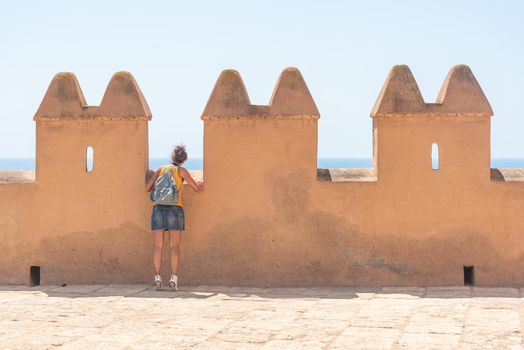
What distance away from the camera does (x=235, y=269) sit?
976 cm

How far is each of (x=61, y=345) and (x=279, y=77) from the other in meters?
4.70

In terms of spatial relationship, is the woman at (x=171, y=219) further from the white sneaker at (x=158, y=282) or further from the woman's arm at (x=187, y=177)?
the white sneaker at (x=158, y=282)

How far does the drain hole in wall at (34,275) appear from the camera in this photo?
10.1m

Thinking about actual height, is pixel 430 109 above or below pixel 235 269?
above

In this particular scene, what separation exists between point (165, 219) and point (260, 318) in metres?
2.50

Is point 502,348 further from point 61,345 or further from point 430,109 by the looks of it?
point 430,109

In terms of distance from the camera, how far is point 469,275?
9656mm

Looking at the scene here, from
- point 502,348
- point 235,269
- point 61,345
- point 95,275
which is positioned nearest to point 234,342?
point 61,345

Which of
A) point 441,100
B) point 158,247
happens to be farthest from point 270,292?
point 441,100

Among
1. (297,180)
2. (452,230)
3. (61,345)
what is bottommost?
(61,345)

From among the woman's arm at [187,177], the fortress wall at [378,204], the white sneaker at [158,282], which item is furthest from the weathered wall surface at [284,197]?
the white sneaker at [158,282]

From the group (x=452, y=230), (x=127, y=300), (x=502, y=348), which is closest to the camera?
(x=502, y=348)

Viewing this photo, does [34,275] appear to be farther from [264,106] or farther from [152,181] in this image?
[264,106]

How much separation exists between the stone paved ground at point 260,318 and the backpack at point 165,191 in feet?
3.47
